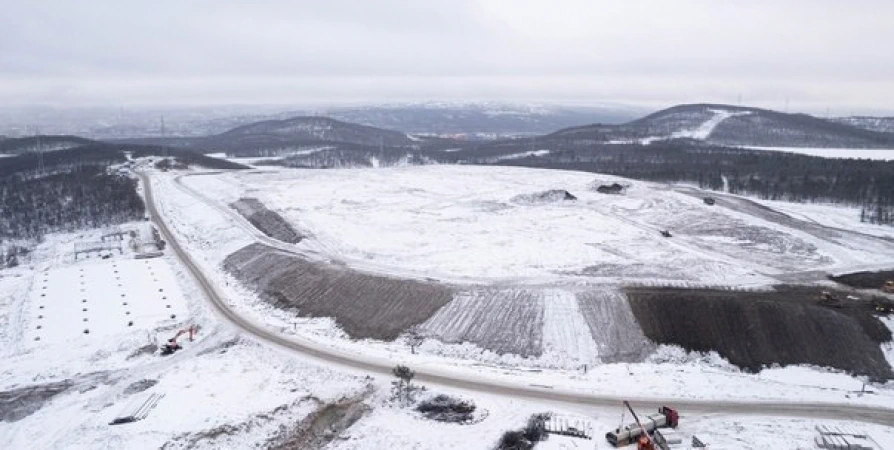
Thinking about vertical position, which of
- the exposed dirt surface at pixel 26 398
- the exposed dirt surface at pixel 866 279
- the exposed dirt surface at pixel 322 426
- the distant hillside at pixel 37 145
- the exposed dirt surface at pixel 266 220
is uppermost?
the distant hillside at pixel 37 145

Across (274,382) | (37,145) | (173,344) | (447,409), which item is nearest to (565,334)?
(447,409)

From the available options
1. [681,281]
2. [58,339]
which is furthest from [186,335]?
[681,281]

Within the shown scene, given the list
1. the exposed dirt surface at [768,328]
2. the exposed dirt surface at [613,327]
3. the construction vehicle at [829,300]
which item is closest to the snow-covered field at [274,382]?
the exposed dirt surface at [613,327]

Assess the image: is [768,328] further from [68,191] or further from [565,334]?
[68,191]

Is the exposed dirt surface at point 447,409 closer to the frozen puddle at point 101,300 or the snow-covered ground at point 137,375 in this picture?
the snow-covered ground at point 137,375

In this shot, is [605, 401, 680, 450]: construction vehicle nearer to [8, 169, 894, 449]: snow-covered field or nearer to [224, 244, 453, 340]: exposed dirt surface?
[8, 169, 894, 449]: snow-covered field

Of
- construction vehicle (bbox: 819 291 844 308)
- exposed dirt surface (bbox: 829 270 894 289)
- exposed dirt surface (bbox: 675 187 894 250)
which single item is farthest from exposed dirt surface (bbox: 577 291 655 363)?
exposed dirt surface (bbox: 675 187 894 250)

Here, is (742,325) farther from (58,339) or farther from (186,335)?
(58,339)
